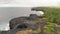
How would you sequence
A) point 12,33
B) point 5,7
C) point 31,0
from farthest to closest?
1. point 31,0
2. point 5,7
3. point 12,33

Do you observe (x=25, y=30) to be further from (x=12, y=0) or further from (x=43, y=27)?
(x=12, y=0)

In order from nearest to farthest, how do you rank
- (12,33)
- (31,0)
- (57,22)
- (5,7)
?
(12,33), (57,22), (5,7), (31,0)

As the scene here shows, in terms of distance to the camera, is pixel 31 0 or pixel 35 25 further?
pixel 31 0

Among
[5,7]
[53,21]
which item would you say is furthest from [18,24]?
[5,7]

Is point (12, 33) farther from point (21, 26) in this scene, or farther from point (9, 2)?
point (9, 2)

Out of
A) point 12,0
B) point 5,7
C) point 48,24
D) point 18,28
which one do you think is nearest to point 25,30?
point 18,28

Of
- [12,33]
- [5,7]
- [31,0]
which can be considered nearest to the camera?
[12,33]

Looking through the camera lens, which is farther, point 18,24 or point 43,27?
point 18,24

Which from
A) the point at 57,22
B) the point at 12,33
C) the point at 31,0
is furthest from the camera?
the point at 31,0
